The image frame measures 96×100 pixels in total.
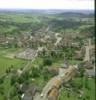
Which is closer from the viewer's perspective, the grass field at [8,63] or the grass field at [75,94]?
the grass field at [75,94]

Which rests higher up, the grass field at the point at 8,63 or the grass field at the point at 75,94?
the grass field at the point at 75,94

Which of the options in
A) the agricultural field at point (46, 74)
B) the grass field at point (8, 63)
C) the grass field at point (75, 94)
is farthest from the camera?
the grass field at point (8, 63)

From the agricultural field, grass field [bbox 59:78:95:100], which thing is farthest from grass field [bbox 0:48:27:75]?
grass field [bbox 59:78:95:100]

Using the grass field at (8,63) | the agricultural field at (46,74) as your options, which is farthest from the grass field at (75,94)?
the grass field at (8,63)

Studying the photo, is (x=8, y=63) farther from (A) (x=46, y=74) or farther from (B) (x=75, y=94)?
(B) (x=75, y=94)

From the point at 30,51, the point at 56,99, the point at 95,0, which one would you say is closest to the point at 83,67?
the point at 56,99

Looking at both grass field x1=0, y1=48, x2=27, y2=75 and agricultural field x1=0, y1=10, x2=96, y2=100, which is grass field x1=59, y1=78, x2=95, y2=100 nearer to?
agricultural field x1=0, y1=10, x2=96, y2=100

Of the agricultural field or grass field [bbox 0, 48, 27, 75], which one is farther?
grass field [bbox 0, 48, 27, 75]

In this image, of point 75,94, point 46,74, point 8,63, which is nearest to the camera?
point 75,94

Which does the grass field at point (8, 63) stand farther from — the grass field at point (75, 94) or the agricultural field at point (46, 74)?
the grass field at point (75, 94)

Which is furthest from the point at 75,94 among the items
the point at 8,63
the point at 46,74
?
the point at 8,63

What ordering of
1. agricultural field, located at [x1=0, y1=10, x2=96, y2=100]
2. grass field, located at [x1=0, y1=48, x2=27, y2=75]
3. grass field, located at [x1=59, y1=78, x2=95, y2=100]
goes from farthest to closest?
grass field, located at [x1=0, y1=48, x2=27, y2=75] → agricultural field, located at [x1=0, y1=10, x2=96, y2=100] → grass field, located at [x1=59, y1=78, x2=95, y2=100]
